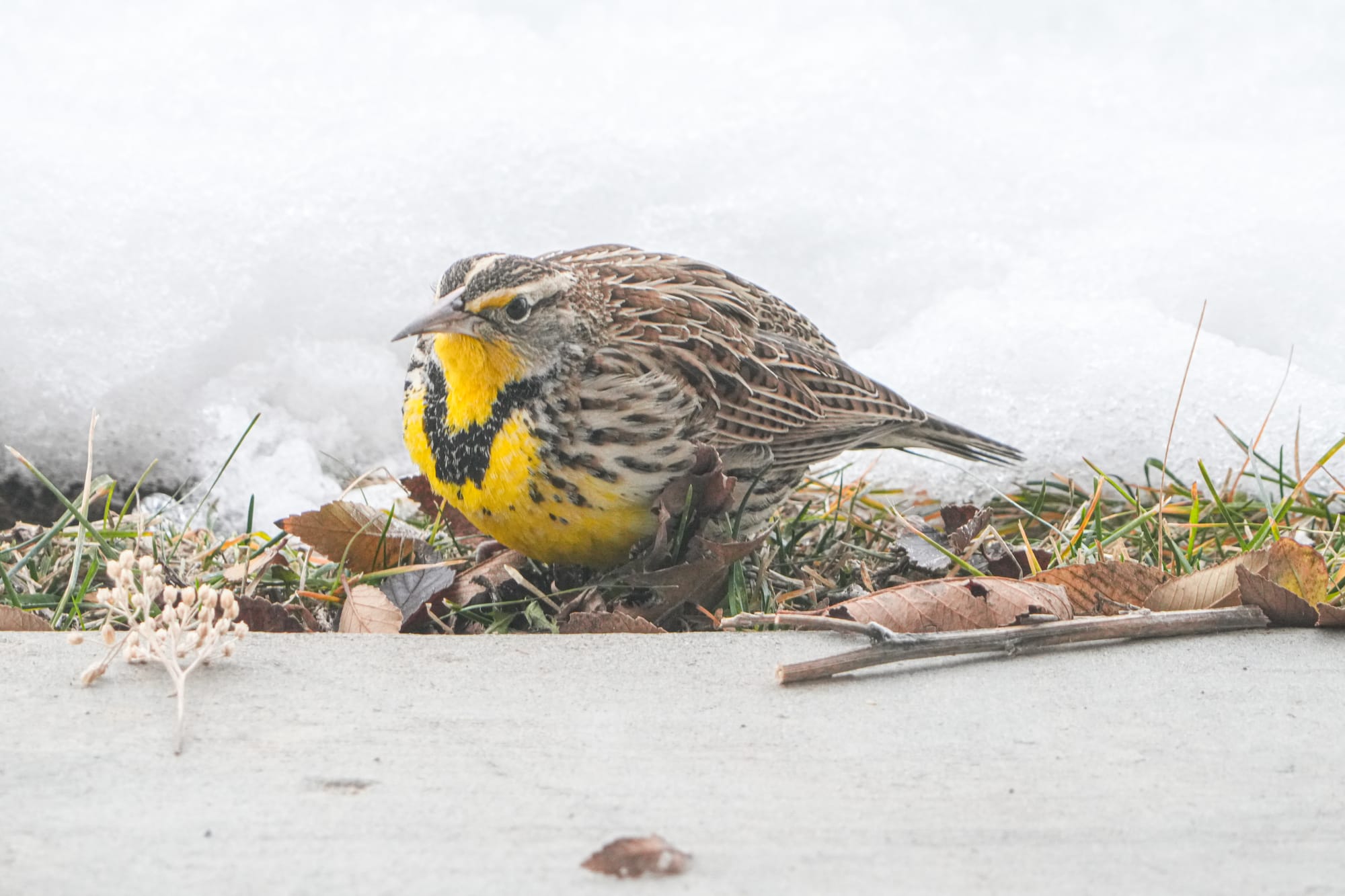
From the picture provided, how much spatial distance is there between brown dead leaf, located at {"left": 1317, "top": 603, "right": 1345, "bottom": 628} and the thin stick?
11 cm

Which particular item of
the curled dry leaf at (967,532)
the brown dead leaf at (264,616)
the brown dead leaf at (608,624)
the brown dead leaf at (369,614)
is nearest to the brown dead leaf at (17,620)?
the brown dead leaf at (264,616)

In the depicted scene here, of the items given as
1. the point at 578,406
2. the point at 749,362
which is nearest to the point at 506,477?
the point at 578,406

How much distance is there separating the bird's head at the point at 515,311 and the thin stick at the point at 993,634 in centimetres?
92

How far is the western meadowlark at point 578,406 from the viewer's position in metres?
3.44

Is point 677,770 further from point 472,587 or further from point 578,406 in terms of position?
point 472,587

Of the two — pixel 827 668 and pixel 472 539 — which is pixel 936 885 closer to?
pixel 827 668

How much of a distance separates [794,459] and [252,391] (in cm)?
253

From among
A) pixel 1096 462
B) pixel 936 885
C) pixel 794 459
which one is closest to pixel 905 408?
pixel 794 459

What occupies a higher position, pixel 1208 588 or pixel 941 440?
pixel 941 440

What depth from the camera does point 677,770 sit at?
7.24 feet

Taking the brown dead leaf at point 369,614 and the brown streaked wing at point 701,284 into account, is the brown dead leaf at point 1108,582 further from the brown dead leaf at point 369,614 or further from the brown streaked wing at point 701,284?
the brown dead leaf at point 369,614

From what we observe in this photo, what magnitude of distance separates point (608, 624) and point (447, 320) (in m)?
0.82

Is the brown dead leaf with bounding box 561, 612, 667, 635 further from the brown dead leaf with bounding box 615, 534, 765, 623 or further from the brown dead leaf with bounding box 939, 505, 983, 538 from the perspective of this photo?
the brown dead leaf with bounding box 939, 505, 983, 538

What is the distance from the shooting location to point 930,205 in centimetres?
688
